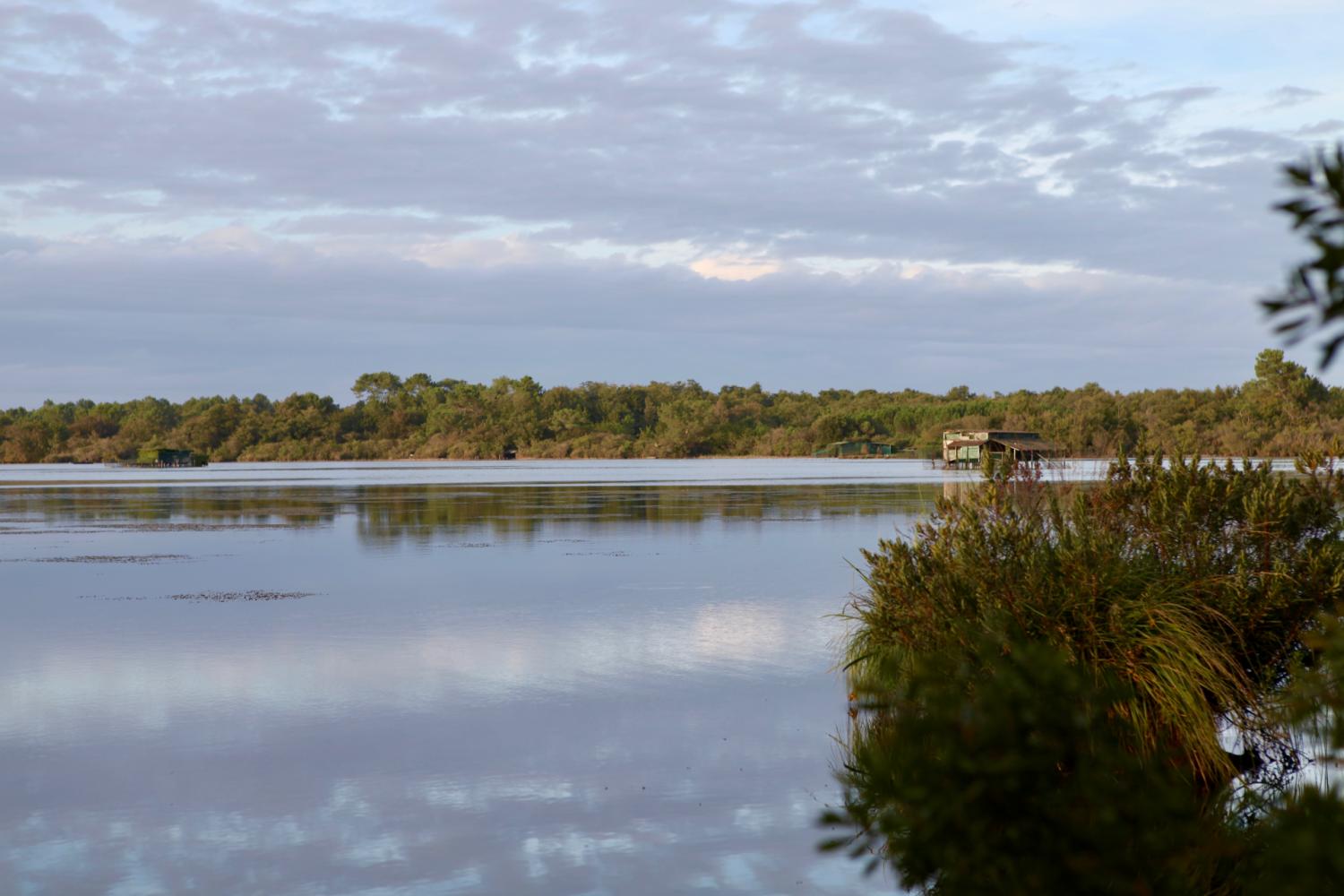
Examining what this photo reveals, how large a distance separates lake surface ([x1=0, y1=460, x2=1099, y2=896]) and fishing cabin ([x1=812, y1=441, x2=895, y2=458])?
10516cm

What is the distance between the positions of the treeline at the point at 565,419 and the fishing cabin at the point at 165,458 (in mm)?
26164

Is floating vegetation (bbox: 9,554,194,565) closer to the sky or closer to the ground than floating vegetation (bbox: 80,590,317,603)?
closer to the sky

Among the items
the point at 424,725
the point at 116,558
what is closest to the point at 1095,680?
the point at 424,725

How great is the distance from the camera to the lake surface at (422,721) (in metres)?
7.41

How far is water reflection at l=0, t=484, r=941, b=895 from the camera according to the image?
7.41 metres

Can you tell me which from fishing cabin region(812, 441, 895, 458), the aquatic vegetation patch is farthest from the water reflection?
fishing cabin region(812, 441, 895, 458)

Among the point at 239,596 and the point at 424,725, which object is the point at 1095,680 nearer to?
the point at 424,725

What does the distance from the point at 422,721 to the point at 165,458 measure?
108 meters

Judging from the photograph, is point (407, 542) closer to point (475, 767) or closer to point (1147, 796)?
point (475, 767)

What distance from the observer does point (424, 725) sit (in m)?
10.5

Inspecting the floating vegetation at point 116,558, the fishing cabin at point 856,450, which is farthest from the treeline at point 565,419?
the floating vegetation at point 116,558

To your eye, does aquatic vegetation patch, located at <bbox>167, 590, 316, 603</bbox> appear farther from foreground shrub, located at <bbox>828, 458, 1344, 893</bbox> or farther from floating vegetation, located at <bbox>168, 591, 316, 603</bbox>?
foreground shrub, located at <bbox>828, 458, 1344, 893</bbox>

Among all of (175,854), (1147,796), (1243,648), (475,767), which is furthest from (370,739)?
(1147,796)

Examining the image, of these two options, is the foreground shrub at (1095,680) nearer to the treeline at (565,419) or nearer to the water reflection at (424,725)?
the water reflection at (424,725)
